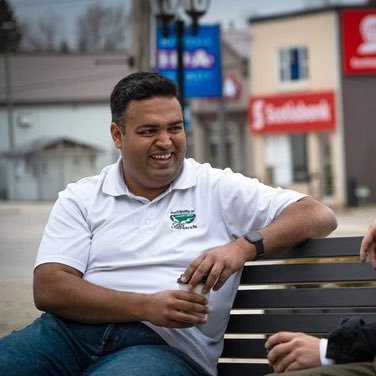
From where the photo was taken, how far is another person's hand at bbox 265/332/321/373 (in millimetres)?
2721

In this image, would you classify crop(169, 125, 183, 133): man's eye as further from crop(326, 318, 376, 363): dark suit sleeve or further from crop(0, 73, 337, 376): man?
crop(326, 318, 376, 363): dark suit sleeve

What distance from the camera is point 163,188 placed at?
11.4 feet

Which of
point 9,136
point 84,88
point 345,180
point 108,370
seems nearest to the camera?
point 108,370

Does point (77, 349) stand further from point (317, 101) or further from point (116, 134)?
point (317, 101)

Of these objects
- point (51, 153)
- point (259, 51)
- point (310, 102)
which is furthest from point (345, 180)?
point (51, 153)

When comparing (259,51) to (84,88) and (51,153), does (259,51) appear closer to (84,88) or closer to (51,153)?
(51,153)

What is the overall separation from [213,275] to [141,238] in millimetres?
383

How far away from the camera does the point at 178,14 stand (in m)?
12.4

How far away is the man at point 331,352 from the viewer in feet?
8.68

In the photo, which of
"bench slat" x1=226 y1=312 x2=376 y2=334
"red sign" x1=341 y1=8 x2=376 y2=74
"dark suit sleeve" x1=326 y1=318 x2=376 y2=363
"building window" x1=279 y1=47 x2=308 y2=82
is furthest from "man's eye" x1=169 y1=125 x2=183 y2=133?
"building window" x1=279 y1=47 x2=308 y2=82

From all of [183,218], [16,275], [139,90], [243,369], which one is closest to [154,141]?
[139,90]

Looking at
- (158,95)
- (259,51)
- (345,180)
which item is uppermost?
(259,51)

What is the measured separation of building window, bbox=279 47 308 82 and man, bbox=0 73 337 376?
31.7 m

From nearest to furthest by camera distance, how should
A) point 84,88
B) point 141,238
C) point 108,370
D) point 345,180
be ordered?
1. point 108,370
2. point 141,238
3. point 345,180
4. point 84,88
